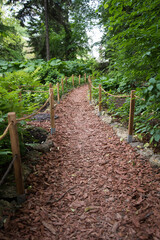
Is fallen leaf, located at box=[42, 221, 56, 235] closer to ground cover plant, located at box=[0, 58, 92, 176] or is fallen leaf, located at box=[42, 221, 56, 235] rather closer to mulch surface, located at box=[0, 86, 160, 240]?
mulch surface, located at box=[0, 86, 160, 240]

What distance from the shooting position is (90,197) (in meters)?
2.25

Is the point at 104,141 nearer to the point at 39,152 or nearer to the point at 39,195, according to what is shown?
the point at 39,152

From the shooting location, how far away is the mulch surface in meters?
1.72

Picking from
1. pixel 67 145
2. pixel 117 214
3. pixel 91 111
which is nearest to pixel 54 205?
pixel 117 214

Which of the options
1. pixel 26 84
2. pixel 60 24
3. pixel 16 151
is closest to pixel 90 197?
pixel 16 151

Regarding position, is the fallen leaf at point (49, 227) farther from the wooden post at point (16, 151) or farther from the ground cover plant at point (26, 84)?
the ground cover plant at point (26, 84)

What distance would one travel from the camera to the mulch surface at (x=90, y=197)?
5.64 feet

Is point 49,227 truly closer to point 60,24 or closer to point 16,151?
point 16,151

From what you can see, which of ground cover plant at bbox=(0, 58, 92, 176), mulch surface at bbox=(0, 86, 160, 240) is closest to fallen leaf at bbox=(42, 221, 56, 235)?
mulch surface at bbox=(0, 86, 160, 240)

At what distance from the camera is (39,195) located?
88.6 inches

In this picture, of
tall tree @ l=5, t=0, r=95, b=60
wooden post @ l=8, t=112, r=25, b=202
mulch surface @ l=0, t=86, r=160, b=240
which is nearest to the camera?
mulch surface @ l=0, t=86, r=160, b=240

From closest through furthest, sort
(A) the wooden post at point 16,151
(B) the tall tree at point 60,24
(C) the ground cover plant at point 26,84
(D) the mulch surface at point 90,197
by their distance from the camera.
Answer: (D) the mulch surface at point 90,197, (A) the wooden post at point 16,151, (C) the ground cover plant at point 26,84, (B) the tall tree at point 60,24

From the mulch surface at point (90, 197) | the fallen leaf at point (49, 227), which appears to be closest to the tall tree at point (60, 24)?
the mulch surface at point (90, 197)

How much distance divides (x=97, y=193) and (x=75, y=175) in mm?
569
